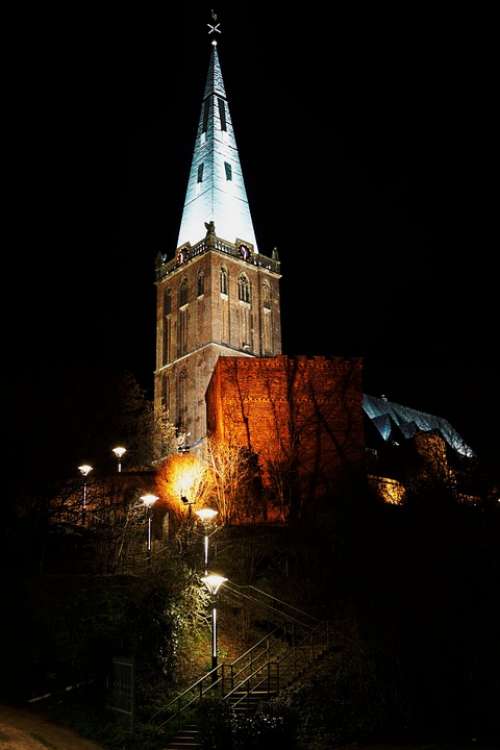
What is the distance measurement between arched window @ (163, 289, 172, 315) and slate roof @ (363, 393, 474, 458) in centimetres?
2239

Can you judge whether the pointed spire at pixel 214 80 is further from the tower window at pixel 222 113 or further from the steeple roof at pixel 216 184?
the tower window at pixel 222 113

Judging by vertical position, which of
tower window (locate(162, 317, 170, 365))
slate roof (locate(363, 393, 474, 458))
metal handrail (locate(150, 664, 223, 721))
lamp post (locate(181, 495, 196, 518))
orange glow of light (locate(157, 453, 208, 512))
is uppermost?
tower window (locate(162, 317, 170, 365))

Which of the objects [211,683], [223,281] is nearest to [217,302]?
[223,281]

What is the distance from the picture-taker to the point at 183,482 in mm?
39031

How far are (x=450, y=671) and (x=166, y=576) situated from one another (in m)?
8.56

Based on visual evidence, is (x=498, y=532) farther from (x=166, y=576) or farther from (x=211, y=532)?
(x=166, y=576)

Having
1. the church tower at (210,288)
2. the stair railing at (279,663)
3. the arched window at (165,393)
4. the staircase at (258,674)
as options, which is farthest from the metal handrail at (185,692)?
the arched window at (165,393)

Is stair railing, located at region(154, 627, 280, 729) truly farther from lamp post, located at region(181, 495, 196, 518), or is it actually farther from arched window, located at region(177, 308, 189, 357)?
arched window, located at region(177, 308, 189, 357)

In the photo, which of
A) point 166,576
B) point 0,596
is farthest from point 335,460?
point 0,596

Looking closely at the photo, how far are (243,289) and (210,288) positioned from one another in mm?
4636

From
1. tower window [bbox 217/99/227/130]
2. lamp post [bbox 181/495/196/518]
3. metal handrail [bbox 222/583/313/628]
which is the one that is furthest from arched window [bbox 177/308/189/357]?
metal handrail [bbox 222/583/313/628]

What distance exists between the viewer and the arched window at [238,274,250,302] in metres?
84.4

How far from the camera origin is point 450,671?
2161 cm

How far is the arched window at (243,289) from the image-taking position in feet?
277
